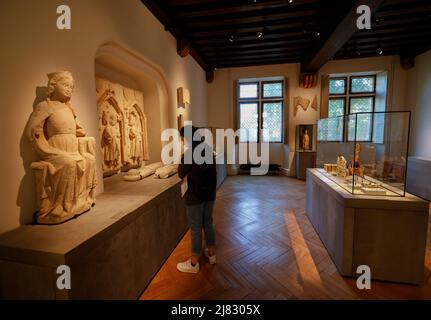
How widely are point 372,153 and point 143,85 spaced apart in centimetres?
390

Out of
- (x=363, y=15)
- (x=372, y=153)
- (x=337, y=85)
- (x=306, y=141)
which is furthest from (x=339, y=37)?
(x=337, y=85)

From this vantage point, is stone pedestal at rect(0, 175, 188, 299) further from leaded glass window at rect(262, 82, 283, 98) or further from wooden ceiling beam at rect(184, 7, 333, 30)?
leaded glass window at rect(262, 82, 283, 98)

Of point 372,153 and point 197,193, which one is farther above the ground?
point 372,153

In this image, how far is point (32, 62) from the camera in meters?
1.71

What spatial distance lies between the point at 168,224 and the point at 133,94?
2.28 m

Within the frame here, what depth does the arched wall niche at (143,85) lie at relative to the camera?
299cm

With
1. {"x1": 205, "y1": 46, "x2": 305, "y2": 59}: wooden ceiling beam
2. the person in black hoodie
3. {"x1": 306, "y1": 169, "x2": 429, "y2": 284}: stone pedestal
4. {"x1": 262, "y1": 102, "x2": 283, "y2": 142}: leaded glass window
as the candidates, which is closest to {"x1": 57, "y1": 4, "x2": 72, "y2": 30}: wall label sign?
the person in black hoodie

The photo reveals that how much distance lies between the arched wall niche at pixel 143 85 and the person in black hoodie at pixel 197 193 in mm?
1495

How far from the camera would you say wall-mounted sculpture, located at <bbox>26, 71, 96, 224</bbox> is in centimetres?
165

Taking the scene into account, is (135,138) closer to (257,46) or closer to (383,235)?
(383,235)

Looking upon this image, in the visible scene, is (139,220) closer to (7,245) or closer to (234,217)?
(7,245)

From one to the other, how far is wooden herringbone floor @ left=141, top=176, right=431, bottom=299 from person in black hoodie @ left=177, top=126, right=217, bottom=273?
0.24 m

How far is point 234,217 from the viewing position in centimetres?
395

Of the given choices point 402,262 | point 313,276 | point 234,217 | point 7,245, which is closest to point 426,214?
point 402,262
